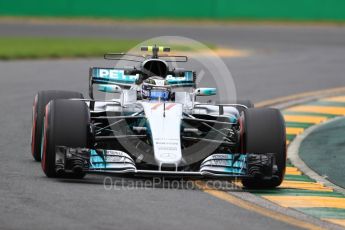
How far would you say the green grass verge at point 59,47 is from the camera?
31297mm

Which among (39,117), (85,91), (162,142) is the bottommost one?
(162,142)

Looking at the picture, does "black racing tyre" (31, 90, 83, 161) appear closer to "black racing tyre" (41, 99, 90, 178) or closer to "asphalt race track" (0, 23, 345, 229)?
"asphalt race track" (0, 23, 345, 229)

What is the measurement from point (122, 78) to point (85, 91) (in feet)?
29.7

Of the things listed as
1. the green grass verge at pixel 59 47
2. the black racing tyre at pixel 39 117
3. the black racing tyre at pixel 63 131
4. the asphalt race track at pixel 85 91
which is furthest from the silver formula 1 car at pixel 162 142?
the green grass verge at pixel 59 47

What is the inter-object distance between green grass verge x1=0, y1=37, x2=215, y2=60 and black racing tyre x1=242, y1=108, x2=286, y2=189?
61.7ft

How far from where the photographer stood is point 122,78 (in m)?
13.7

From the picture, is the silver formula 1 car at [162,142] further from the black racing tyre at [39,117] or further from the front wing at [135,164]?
the black racing tyre at [39,117]

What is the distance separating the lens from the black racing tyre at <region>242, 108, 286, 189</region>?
38.4 feet

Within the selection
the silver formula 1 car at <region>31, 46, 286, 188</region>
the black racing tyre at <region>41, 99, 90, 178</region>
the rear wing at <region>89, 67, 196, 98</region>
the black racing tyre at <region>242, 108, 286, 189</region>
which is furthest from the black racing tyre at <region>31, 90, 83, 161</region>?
the black racing tyre at <region>242, 108, 286, 189</region>

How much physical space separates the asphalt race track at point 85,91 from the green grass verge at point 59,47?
145cm

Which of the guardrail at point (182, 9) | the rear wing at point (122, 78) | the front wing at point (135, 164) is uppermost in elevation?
the guardrail at point (182, 9)

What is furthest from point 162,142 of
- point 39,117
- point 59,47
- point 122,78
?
point 59,47

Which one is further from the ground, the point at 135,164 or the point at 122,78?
the point at 122,78

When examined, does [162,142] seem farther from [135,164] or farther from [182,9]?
[182,9]
